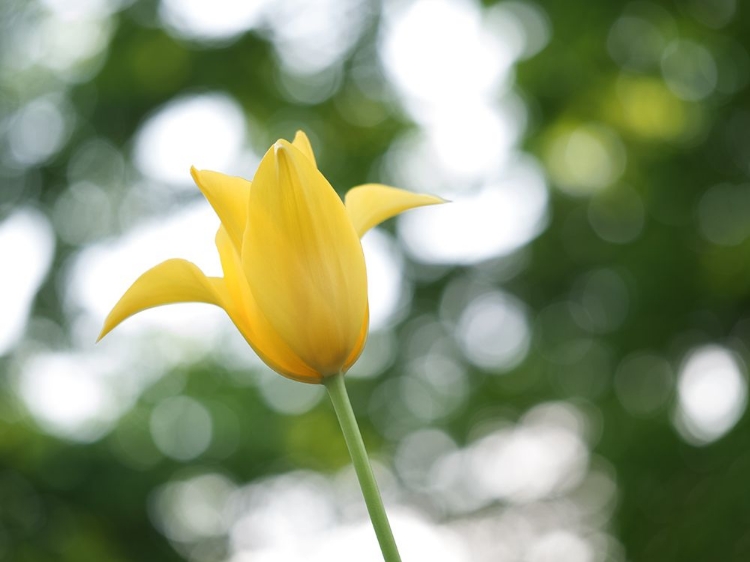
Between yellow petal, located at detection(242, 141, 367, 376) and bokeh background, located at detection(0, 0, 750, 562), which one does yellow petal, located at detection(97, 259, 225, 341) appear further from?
bokeh background, located at detection(0, 0, 750, 562)

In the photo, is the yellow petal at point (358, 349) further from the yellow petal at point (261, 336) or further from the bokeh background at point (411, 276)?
the bokeh background at point (411, 276)

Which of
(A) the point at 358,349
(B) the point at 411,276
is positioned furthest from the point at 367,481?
(B) the point at 411,276

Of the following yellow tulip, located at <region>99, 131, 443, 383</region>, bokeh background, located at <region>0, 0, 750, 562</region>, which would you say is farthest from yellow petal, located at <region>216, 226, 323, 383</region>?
→ bokeh background, located at <region>0, 0, 750, 562</region>

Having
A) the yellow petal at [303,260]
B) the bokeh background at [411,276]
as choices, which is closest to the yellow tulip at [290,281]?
the yellow petal at [303,260]

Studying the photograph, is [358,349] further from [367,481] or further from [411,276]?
[411,276]

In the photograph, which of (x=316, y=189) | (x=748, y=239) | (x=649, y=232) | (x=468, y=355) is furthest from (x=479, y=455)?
(x=316, y=189)

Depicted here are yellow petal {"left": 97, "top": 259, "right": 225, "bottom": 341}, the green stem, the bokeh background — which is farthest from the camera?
the bokeh background

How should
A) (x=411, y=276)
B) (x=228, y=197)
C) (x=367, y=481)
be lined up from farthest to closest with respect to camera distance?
(x=411, y=276) → (x=228, y=197) → (x=367, y=481)
